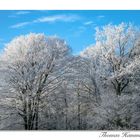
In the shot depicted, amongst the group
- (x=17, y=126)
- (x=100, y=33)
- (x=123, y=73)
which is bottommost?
(x=17, y=126)

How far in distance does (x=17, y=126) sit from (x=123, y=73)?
359 cm

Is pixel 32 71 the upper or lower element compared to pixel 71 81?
upper

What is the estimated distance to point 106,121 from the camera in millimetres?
15461

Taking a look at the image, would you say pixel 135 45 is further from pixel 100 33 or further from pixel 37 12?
pixel 37 12

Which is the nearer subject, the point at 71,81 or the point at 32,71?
the point at 32,71

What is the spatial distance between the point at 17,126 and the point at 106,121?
2.54 meters

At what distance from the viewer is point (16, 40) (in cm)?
1513

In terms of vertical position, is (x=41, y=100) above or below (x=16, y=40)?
below
